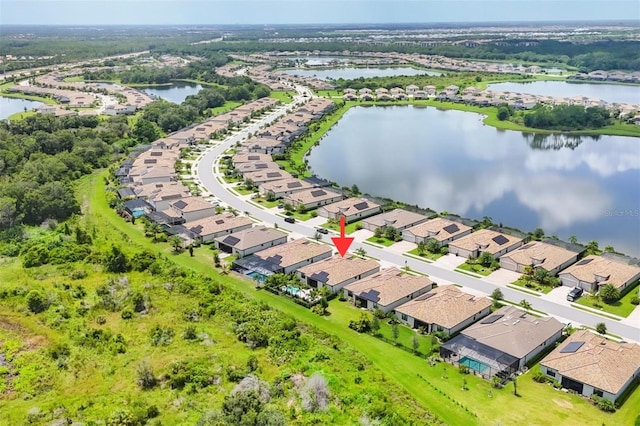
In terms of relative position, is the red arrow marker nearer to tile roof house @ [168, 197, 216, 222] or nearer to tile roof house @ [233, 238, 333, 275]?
tile roof house @ [233, 238, 333, 275]

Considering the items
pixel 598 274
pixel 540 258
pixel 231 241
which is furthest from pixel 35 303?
pixel 598 274

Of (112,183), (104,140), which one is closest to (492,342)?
(112,183)

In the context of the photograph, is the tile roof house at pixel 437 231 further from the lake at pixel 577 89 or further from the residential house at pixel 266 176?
the lake at pixel 577 89

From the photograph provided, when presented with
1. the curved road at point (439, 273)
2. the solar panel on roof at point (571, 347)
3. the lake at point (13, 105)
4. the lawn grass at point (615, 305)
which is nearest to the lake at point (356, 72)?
the lake at point (13, 105)

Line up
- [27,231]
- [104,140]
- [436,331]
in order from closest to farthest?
1. [436,331]
2. [27,231]
3. [104,140]

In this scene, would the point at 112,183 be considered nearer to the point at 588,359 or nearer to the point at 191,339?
the point at 191,339

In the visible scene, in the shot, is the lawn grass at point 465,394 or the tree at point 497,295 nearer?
the lawn grass at point 465,394
